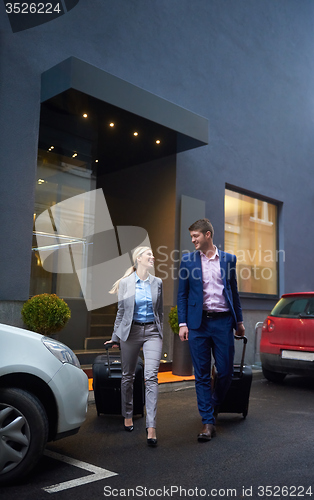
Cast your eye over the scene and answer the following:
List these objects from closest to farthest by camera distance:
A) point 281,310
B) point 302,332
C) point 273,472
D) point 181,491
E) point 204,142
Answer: point 181,491 → point 273,472 → point 302,332 → point 281,310 → point 204,142

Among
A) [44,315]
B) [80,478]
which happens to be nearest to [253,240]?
[44,315]

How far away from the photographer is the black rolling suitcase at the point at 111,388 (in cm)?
520

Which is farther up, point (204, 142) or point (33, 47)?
point (33, 47)

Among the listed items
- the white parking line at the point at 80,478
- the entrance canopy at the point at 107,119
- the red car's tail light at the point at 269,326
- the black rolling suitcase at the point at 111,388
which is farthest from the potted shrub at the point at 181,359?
the white parking line at the point at 80,478

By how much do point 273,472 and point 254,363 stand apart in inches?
287

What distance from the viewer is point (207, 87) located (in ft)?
36.5

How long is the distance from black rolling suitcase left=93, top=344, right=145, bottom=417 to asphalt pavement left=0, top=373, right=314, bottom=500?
0.16m

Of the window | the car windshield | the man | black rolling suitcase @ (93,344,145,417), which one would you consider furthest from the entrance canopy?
black rolling suitcase @ (93,344,145,417)

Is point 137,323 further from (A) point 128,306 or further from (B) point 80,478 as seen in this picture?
(B) point 80,478

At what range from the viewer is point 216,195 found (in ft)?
36.1

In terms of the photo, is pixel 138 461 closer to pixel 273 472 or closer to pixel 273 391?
pixel 273 472

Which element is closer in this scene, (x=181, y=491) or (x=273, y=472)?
(x=181, y=491)

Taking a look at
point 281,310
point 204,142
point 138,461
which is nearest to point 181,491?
point 138,461

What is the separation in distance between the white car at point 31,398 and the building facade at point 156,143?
3757mm
